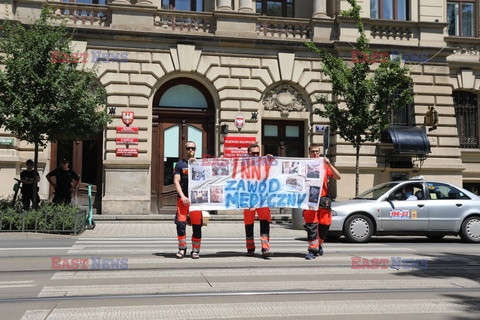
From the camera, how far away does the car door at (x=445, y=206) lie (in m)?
13.6

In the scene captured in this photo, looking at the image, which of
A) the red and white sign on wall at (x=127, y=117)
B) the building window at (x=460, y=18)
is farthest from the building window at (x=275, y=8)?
the red and white sign on wall at (x=127, y=117)

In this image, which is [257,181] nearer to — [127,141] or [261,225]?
[261,225]

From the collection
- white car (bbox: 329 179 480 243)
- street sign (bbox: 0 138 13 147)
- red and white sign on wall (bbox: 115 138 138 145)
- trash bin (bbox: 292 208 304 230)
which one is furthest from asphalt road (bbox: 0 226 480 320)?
red and white sign on wall (bbox: 115 138 138 145)

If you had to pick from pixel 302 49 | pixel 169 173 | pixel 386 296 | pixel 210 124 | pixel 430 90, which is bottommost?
pixel 386 296

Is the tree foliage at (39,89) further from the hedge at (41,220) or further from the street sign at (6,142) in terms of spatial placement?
the street sign at (6,142)

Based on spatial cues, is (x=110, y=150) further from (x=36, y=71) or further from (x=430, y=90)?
(x=430, y=90)

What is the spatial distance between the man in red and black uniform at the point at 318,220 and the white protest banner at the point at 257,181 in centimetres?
14

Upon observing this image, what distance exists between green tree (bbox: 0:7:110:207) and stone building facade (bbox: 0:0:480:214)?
15.8 feet

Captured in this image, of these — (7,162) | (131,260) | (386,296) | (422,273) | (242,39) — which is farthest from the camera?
(242,39)

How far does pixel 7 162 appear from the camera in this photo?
19562 millimetres

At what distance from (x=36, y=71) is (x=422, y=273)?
38.4 ft

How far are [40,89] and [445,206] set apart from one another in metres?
11.7

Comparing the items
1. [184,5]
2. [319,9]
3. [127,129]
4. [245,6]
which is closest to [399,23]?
[319,9]

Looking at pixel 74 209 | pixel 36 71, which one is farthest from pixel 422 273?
pixel 36 71
